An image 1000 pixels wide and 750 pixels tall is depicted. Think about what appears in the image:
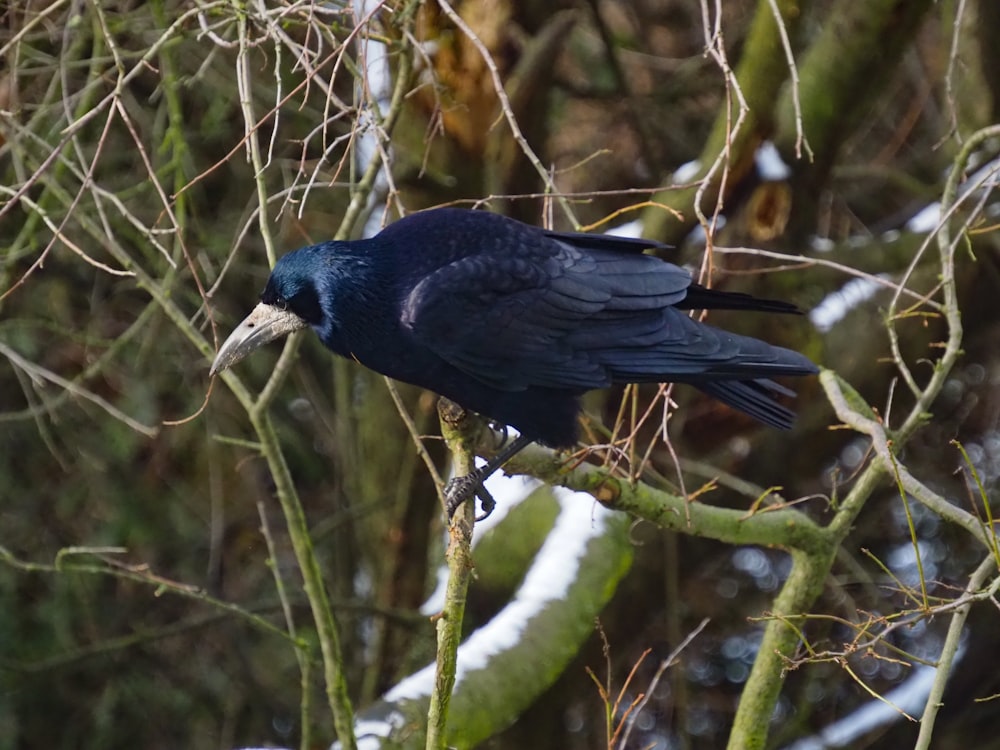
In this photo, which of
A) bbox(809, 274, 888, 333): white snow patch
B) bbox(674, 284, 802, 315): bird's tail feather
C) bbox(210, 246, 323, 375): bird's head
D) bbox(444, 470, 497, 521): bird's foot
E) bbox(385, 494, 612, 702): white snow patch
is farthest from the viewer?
bbox(809, 274, 888, 333): white snow patch

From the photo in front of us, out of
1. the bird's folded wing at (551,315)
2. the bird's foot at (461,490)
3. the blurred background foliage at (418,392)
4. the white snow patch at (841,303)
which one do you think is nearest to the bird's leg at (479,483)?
the bird's foot at (461,490)

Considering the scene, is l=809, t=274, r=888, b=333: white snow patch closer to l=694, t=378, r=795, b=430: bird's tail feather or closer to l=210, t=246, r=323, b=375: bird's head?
l=694, t=378, r=795, b=430: bird's tail feather

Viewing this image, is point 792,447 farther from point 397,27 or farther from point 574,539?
point 397,27

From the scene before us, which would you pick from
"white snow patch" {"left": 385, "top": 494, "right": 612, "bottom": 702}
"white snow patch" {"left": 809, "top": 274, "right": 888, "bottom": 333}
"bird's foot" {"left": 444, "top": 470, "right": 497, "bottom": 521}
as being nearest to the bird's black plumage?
"bird's foot" {"left": 444, "top": 470, "right": 497, "bottom": 521}

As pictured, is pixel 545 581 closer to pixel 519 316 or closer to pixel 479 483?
pixel 519 316

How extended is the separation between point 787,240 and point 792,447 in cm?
97

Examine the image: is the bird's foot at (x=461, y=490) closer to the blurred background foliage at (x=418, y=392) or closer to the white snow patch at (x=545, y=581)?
the white snow patch at (x=545, y=581)

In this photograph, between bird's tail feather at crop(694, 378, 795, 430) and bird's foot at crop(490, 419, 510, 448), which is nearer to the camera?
bird's tail feather at crop(694, 378, 795, 430)

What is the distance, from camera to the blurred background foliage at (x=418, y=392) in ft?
16.6

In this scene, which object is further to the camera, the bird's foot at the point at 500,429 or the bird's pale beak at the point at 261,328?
the bird's foot at the point at 500,429

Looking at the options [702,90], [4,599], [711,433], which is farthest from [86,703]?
[702,90]

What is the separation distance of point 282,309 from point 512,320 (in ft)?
2.06

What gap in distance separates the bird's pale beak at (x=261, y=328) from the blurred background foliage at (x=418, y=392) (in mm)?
1253

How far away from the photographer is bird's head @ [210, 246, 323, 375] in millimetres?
3297
